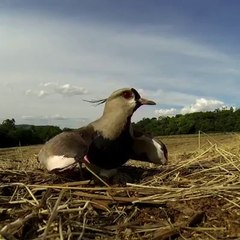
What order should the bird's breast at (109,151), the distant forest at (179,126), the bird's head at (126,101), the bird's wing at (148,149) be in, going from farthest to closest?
the distant forest at (179,126)
the bird's wing at (148,149)
the bird's head at (126,101)
the bird's breast at (109,151)

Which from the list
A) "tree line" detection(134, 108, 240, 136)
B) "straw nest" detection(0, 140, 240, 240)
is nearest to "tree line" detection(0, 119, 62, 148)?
"tree line" detection(134, 108, 240, 136)

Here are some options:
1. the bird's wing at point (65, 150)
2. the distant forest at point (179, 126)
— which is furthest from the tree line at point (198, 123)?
the bird's wing at point (65, 150)

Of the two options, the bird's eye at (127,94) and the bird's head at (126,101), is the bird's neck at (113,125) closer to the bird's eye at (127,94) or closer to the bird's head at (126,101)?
the bird's head at (126,101)

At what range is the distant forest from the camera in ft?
41.1

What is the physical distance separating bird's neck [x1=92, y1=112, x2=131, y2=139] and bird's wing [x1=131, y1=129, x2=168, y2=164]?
1.11 ft

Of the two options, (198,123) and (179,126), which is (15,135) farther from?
(198,123)

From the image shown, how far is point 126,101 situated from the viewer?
4777mm

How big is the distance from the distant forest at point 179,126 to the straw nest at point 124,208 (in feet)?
24.4

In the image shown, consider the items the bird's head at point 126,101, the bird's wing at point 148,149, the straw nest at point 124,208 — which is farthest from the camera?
the bird's wing at point 148,149

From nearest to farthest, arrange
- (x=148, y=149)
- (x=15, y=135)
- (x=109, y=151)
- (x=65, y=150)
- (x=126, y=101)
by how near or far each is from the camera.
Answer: (x=65, y=150)
(x=109, y=151)
(x=126, y=101)
(x=148, y=149)
(x=15, y=135)

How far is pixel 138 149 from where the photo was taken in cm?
507

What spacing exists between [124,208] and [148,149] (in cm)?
136

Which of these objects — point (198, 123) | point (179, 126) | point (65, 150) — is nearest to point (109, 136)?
point (65, 150)

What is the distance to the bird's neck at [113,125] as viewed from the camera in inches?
184
